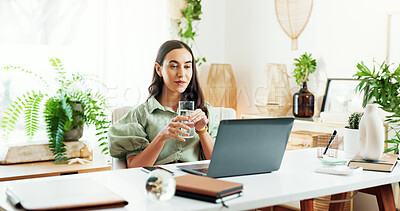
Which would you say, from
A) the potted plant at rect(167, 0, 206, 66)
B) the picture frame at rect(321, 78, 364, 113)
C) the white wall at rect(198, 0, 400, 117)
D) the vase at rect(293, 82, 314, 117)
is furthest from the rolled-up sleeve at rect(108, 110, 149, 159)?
the potted plant at rect(167, 0, 206, 66)

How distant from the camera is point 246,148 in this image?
1.56 m

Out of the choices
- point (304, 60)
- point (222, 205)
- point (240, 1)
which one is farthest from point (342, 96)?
point (222, 205)

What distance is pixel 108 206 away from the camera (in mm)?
1180

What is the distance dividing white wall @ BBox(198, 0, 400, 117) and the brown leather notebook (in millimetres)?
2502

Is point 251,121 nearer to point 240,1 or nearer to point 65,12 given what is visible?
point 65,12

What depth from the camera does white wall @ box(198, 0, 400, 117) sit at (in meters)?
3.28

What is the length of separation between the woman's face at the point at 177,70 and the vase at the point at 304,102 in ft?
4.61

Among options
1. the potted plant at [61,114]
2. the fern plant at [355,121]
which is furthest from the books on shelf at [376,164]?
the potted plant at [61,114]

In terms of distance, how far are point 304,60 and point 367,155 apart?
1.82 meters

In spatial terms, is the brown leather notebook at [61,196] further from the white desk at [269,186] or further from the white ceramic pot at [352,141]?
the white ceramic pot at [352,141]

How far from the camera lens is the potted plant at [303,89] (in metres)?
3.45

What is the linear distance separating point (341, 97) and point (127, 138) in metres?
1.86

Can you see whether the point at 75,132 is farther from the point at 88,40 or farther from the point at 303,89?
the point at 303,89

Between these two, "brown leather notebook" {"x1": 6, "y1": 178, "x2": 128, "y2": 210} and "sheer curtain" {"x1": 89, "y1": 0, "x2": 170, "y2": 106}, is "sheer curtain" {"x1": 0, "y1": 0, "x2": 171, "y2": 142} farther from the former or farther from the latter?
"brown leather notebook" {"x1": 6, "y1": 178, "x2": 128, "y2": 210}
